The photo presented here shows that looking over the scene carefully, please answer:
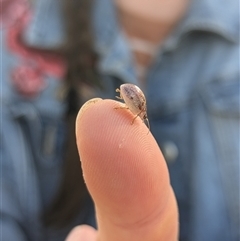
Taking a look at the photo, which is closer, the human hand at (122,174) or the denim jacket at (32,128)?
the human hand at (122,174)

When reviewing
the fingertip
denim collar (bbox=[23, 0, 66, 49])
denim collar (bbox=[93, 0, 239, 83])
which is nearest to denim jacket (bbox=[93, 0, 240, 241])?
denim collar (bbox=[93, 0, 239, 83])

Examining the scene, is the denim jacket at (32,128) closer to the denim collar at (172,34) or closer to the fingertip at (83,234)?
the denim collar at (172,34)

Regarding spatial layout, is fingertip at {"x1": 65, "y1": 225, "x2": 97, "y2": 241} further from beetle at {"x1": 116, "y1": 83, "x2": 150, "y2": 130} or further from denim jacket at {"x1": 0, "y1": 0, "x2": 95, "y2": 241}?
denim jacket at {"x1": 0, "y1": 0, "x2": 95, "y2": 241}

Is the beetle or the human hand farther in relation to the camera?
the beetle

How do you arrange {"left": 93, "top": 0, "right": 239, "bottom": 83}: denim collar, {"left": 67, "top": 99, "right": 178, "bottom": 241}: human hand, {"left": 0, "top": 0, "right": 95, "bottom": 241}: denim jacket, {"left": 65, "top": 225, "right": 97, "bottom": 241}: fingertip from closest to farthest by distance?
{"left": 67, "top": 99, "right": 178, "bottom": 241}: human hand
{"left": 65, "top": 225, "right": 97, "bottom": 241}: fingertip
{"left": 0, "top": 0, "right": 95, "bottom": 241}: denim jacket
{"left": 93, "top": 0, "right": 239, "bottom": 83}: denim collar

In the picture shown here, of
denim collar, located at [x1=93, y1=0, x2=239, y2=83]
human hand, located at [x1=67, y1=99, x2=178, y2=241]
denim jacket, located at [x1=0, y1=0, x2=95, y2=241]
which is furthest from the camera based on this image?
denim collar, located at [x1=93, y1=0, x2=239, y2=83]

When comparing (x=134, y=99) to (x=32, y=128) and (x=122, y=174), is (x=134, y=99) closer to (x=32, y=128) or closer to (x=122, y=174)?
(x=122, y=174)

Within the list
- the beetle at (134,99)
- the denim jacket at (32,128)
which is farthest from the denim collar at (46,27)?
the beetle at (134,99)
